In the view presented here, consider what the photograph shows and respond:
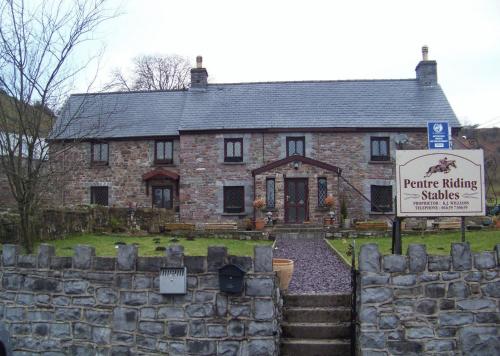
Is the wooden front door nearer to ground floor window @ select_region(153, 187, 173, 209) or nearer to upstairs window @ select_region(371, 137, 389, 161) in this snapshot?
upstairs window @ select_region(371, 137, 389, 161)

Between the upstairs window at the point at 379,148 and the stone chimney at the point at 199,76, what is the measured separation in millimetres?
10532

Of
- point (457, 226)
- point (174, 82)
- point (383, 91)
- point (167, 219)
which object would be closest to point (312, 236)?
point (457, 226)

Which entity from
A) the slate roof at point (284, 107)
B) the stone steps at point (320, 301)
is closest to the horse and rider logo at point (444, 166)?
the stone steps at point (320, 301)

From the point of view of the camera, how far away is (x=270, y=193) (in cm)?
2448

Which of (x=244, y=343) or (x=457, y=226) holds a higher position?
(x=457, y=226)

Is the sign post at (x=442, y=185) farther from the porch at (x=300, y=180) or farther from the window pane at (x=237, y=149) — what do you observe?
the window pane at (x=237, y=149)

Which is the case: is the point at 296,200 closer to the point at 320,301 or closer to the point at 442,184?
the point at 320,301

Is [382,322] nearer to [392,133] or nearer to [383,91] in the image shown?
[392,133]

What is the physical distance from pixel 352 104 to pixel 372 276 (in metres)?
22.4

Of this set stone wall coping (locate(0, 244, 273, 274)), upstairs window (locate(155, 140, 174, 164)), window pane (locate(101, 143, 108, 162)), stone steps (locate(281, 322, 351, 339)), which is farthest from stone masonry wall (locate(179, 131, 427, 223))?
stone wall coping (locate(0, 244, 273, 274))

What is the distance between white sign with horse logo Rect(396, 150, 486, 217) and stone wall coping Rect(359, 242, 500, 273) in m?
0.92

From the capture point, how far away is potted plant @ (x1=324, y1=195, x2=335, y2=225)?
23.6 meters

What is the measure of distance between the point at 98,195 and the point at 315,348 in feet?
76.6

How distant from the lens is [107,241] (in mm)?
15227
